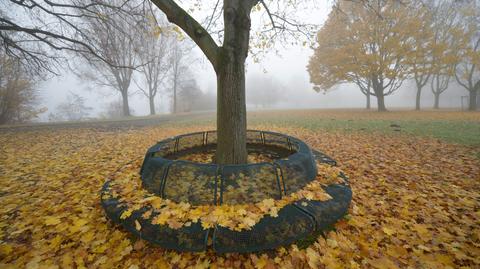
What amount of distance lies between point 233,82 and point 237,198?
6.68ft

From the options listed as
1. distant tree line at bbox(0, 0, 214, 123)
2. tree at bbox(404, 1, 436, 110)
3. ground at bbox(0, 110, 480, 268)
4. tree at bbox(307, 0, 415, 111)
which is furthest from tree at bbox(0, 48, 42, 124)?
tree at bbox(404, 1, 436, 110)

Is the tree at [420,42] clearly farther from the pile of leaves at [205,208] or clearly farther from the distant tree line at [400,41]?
the pile of leaves at [205,208]

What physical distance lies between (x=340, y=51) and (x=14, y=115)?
93.6 ft

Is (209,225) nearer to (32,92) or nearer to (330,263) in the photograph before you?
(330,263)

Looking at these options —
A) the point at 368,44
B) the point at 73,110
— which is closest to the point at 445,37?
the point at 368,44

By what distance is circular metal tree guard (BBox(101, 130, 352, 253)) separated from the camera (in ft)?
6.80

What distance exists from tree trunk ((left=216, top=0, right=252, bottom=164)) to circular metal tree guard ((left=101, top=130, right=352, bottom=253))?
95cm

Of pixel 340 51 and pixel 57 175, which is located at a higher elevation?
pixel 340 51

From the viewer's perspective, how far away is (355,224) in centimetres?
253

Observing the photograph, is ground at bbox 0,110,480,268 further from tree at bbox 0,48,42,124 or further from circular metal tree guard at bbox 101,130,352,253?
tree at bbox 0,48,42,124

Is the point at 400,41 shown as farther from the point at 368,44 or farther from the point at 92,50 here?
the point at 92,50

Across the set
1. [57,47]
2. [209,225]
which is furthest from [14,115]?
[209,225]

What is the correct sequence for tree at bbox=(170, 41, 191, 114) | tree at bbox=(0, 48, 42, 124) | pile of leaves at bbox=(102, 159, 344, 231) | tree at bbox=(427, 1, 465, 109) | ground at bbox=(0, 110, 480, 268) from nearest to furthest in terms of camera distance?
ground at bbox=(0, 110, 480, 268)
pile of leaves at bbox=(102, 159, 344, 231)
tree at bbox=(0, 48, 42, 124)
tree at bbox=(427, 1, 465, 109)
tree at bbox=(170, 41, 191, 114)

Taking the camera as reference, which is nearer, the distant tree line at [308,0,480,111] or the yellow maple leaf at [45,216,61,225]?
the yellow maple leaf at [45,216,61,225]
